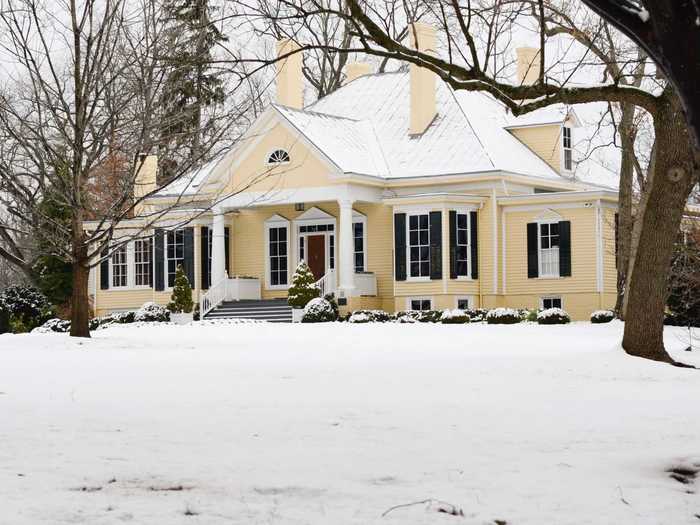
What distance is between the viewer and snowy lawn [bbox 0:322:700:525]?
255 inches

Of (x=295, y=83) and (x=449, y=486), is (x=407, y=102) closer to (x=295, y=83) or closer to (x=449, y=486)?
(x=295, y=83)

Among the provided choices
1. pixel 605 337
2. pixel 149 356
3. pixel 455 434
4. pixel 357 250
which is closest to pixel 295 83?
pixel 357 250

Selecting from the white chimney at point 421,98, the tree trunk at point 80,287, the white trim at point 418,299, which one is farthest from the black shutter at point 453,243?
A: the tree trunk at point 80,287

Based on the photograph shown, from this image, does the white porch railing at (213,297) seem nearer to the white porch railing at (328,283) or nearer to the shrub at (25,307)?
the white porch railing at (328,283)

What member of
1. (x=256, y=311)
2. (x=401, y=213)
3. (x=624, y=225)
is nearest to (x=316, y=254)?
(x=256, y=311)

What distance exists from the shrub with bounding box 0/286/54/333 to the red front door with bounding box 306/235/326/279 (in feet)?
29.0

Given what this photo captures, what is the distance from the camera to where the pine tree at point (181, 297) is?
3581cm

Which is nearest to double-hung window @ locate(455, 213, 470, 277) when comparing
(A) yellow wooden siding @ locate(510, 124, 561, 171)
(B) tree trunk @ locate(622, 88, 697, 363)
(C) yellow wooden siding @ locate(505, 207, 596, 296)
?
(C) yellow wooden siding @ locate(505, 207, 596, 296)

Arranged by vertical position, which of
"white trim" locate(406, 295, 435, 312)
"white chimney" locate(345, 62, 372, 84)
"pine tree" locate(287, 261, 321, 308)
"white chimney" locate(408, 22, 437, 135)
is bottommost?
"white trim" locate(406, 295, 435, 312)

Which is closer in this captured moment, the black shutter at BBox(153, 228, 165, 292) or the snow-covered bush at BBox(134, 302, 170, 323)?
the snow-covered bush at BBox(134, 302, 170, 323)

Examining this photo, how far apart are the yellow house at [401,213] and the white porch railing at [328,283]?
53 mm

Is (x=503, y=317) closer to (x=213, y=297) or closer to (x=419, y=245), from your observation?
(x=419, y=245)

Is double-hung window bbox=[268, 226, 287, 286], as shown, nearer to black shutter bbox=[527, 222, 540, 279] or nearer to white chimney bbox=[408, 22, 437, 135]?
white chimney bbox=[408, 22, 437, 135]

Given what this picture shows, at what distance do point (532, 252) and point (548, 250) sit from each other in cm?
47
